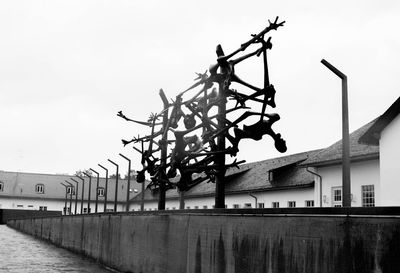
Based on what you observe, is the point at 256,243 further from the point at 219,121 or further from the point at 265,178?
the point at 265,178

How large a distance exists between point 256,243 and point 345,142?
103 inches

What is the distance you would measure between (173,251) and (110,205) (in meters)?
72.8

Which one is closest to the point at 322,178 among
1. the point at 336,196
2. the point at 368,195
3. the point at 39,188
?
the point at 336,196

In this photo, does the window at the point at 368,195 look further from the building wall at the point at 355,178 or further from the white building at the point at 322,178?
the building wall at the point at 355,178

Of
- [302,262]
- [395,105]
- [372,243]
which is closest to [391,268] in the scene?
[372,243]

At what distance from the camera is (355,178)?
1194 inches

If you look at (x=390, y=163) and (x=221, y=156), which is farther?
(x=390, y=163)

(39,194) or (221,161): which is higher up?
(39,194)

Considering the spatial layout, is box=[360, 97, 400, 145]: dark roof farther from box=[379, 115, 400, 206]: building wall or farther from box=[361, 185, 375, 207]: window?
box=[361, 185, 375, 207]: window

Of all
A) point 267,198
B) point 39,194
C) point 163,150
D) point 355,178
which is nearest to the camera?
point 163,150

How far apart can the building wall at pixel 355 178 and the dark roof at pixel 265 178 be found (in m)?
2.51

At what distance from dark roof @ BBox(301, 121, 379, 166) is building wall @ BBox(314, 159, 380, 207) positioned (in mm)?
587

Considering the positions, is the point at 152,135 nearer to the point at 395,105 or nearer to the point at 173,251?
the point at 173,251

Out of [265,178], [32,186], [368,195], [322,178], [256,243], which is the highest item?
[32,186]
